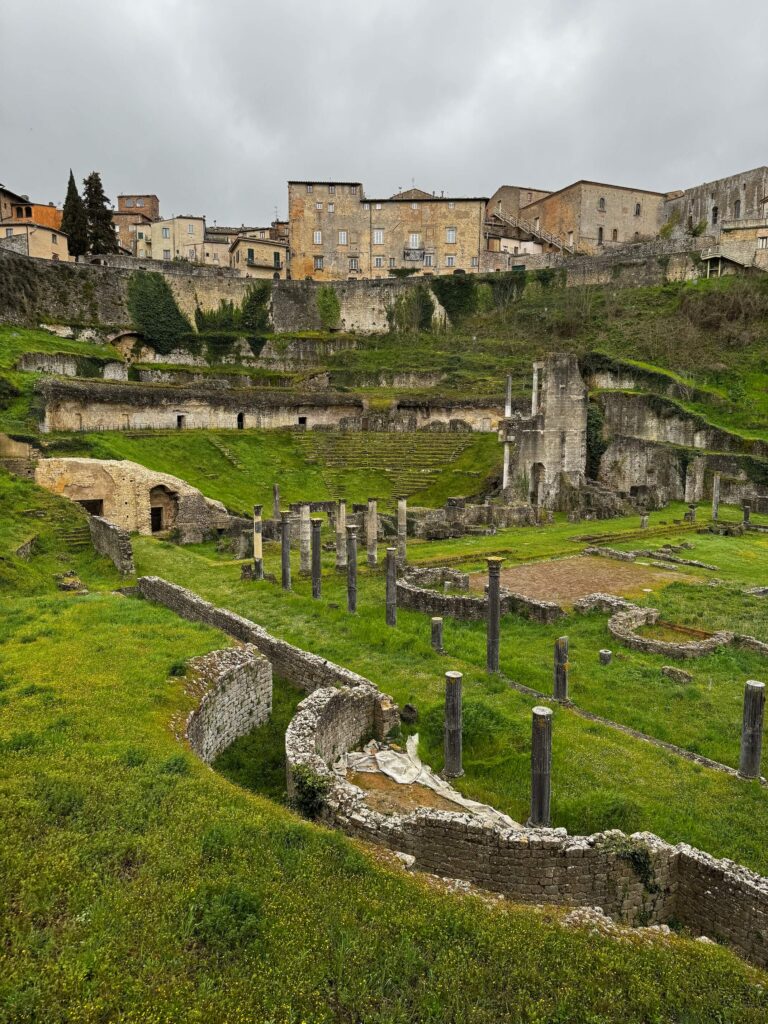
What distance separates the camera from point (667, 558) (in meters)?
24.7

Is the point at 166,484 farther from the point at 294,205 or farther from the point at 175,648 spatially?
the point at 294,205

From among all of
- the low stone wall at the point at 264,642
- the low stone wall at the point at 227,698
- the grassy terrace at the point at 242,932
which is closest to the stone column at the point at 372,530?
the low stone wall at the point at 264,642

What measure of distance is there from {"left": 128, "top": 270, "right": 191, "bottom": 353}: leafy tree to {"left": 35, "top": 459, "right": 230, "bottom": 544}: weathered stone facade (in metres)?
35.5

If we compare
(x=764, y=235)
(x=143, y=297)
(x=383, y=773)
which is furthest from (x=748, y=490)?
(x=143, y=297)

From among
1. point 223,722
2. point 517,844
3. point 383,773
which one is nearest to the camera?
point 517,844

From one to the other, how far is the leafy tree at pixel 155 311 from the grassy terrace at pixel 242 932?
5876 cm

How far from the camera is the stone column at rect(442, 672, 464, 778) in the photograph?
32.1 feet

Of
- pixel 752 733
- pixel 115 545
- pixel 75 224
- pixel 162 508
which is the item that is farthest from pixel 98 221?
pixel 752 733

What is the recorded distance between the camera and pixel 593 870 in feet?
22.2

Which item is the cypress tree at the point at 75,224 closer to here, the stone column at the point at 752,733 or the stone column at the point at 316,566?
the stone column at the point at 316,566

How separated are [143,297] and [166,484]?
3880cm

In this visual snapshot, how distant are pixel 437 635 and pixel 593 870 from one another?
26.6 ft

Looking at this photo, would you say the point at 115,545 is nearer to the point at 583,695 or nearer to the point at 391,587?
the point at 391,587

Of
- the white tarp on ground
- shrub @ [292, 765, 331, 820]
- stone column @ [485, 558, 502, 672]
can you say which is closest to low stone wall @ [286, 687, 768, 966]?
shrub @ [292, 765, 331, 820]
